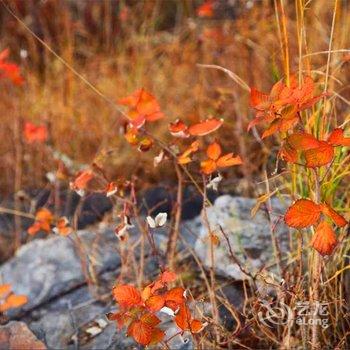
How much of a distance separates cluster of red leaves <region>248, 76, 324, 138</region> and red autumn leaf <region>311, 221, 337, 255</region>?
21 centimetres

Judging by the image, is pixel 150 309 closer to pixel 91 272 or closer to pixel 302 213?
pixel 302 213

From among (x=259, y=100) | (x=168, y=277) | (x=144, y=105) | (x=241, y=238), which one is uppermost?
(x=259, y=100)

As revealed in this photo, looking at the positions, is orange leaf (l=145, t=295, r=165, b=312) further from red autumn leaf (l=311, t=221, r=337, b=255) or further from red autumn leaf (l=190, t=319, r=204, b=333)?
red autumn leaf (l=311, t=221, r=337, b=255)

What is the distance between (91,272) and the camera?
223cm

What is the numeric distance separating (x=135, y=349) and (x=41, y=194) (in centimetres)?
142

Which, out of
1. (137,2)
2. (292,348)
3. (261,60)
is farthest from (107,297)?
(137,2)

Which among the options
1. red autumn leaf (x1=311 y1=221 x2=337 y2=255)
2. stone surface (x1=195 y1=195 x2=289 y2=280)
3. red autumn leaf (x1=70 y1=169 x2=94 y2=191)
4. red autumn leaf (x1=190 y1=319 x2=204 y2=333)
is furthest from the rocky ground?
red autumn leaf (x1=311 y1=221 x2=337 y2=255)

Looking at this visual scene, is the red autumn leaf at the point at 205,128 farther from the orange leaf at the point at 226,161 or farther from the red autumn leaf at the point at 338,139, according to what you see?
the red autumn leaf at the point at 338,139

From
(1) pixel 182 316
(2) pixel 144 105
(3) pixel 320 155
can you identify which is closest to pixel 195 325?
(1) pixel 182 316

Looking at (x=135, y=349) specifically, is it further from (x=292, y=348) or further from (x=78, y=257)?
(x=78, y=257)

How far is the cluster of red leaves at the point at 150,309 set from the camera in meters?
1.50

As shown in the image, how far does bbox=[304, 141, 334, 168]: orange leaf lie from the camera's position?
1374 millimetres

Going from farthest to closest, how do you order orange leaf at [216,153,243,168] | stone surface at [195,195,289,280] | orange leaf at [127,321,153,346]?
stone surface at [195,195,289,280] → orange leaf at [216,153,243,168] → orange leaf at [127,321,153,346]

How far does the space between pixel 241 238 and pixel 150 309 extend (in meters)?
0.74
